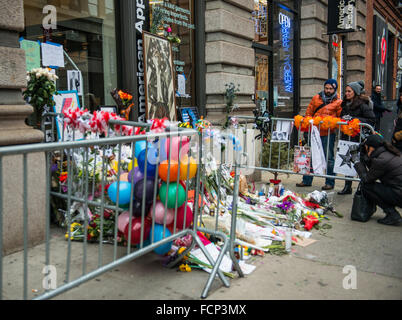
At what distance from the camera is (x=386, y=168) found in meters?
5.21

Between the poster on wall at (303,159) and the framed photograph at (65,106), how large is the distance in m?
3.55

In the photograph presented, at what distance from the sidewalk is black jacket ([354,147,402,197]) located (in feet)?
3.00

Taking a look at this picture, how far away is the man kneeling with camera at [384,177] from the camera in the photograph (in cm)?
520

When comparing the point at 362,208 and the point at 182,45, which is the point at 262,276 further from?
the point at 182,45

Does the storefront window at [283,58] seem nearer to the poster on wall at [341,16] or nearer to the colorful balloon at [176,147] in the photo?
the poster on wall at [341,16]

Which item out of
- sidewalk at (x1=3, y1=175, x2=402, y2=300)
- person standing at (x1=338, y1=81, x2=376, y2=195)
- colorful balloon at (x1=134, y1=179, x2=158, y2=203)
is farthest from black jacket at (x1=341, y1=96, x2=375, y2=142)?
colorful balloon at (x1=134, y1=179, x2=158, y2=203)

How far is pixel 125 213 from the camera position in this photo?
3348mm

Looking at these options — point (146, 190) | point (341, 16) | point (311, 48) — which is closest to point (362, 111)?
point (146, 190)

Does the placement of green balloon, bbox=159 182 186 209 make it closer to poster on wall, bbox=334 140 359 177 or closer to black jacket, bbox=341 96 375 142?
poster on wall, bbox=334 140 359 177

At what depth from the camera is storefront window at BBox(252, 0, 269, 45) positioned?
9906mm

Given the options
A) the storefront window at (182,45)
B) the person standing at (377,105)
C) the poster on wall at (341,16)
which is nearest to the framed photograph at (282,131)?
the storefront window at (182,45)

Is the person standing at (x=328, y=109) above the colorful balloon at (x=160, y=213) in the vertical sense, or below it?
above

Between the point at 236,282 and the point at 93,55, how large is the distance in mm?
4174

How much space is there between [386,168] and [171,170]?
332cm
